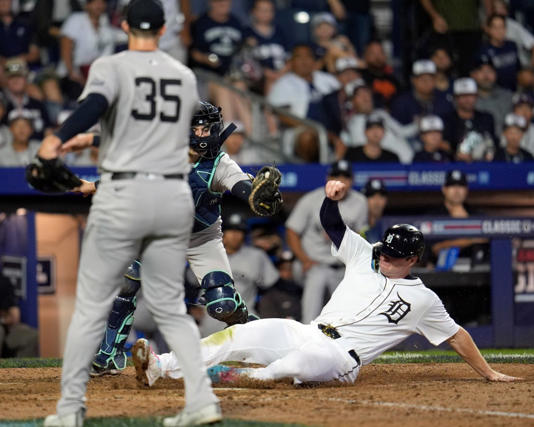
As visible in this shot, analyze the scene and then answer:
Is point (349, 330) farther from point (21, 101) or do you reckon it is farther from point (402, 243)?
point (21, 101)

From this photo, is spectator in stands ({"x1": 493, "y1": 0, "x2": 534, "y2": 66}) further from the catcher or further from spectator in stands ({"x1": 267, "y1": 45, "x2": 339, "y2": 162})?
the catcher

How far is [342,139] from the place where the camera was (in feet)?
38.2

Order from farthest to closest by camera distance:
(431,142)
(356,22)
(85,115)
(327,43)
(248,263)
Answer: (356,22), (327,43), (431,142), (248,263), (85,115)

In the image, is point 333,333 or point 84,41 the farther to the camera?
point 84,41

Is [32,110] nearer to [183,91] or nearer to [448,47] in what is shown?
[448,47]

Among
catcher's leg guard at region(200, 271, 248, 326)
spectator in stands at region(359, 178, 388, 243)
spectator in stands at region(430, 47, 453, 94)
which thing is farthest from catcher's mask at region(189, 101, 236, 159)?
spectator in stands at region(430, 47, 453, 94)

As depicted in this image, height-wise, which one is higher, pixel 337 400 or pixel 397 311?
pixel 397 311

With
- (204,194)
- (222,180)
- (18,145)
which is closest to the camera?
(222,180)

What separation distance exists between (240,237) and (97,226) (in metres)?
5.73

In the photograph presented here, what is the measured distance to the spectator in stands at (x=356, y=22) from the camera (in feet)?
46.0

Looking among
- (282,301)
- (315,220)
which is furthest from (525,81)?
(282,301)

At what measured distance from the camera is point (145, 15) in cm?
452

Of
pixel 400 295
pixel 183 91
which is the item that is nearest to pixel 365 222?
pixel 400 295

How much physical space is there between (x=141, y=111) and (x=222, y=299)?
6.69 ft
